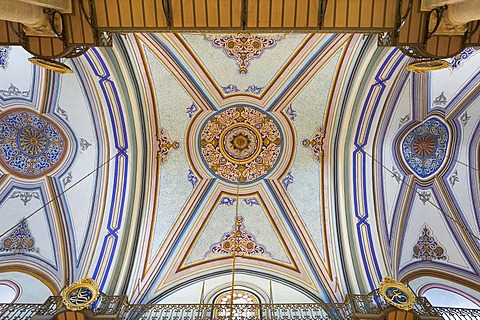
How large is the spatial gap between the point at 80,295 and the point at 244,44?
7.22m

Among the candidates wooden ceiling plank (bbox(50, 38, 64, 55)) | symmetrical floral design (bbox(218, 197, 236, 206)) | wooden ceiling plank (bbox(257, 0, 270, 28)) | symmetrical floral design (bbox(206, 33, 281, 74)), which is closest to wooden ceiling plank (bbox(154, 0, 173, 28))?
wooden ceiling plank (bbox(257, 0, 270, 28))

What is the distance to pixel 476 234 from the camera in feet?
29.1

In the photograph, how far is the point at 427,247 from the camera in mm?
9195

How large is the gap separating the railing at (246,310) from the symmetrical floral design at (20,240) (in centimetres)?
172

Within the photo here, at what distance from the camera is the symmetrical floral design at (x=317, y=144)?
10133mm

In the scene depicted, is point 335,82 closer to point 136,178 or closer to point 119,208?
point 136,178

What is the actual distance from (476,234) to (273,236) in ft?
17.7

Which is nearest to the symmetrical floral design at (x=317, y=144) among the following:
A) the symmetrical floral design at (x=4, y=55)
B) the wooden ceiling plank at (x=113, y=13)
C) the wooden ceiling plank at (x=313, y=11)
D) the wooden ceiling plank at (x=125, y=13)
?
the wooden ceiling plank at (x=313, y=11)

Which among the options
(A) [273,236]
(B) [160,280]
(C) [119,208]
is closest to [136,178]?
(C) [119,208]

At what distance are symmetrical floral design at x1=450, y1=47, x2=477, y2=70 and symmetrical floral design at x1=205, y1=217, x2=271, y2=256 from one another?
6928 mm

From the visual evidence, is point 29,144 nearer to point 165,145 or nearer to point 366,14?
point 165,145

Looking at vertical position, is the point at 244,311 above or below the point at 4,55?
below

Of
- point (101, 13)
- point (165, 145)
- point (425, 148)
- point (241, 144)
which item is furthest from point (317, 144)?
point (101, 13)

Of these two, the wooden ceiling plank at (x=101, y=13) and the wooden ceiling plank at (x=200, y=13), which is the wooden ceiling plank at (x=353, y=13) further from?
the wooden ceiling plank at (x=101, y=13)
